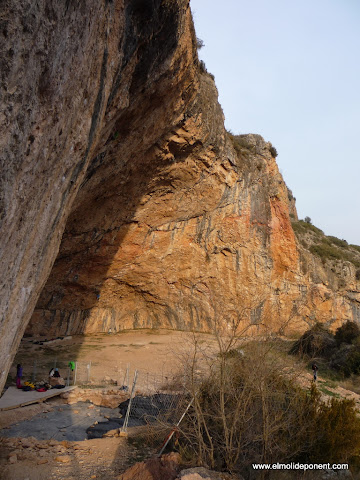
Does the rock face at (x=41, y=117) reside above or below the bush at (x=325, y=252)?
below

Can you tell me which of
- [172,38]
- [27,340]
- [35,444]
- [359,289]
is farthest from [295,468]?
[359,289]

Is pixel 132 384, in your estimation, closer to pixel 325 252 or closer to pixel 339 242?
pixel 325 252

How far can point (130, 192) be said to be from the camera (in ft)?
56.3

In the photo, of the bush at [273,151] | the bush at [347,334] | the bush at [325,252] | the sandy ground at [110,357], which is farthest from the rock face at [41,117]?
the bush at [325,252]

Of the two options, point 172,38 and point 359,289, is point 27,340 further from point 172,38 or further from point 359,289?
point 359,289

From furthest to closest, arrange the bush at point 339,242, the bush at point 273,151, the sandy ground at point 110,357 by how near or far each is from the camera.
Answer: the bush at point 339,242 < the bush at point 273,151 < the sandy ground at point 110,357

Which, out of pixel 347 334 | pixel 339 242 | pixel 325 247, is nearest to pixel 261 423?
pixel 347 334

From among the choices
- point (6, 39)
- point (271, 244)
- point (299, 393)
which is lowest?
point (299, 393)

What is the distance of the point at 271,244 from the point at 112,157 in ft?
46.6

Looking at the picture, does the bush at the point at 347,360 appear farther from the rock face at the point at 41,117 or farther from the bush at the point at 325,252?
the rock face at the point at 41,117

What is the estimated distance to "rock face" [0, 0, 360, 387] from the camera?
160 inches

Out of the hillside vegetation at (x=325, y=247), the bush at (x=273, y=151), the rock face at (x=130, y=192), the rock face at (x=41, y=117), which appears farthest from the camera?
the hillside vegetation at (x=325, y=247)

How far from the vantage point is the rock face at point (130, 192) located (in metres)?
4.07

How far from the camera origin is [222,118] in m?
19.7
